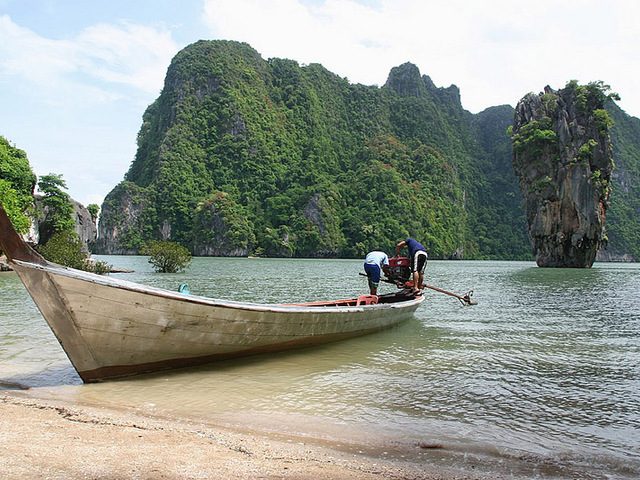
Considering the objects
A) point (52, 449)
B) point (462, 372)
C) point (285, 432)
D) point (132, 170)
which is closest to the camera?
point (52, 449)

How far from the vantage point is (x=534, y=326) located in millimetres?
13531

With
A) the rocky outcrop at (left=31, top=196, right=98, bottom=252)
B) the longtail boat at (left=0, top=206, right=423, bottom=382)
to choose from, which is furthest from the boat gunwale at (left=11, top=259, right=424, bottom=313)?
the rocky outcrop at (left=31, top=196, right=98, bottom=252)

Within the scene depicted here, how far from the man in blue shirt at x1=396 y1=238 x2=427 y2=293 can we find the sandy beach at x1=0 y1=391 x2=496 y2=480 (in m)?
8.96

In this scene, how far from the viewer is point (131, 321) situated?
21.3 feet

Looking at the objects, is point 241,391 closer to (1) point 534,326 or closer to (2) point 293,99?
(1) point 534,326

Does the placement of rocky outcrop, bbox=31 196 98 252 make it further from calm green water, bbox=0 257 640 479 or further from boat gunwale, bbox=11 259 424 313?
boat gunwale, bbox=11 259 424 313

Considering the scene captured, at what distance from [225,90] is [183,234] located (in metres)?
39.2

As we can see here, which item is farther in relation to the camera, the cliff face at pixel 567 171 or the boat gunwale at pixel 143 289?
the cliff face at pixel 567 171

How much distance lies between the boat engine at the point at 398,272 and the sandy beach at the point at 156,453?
32.7 ft

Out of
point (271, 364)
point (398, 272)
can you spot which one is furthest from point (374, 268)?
point (271, 364)

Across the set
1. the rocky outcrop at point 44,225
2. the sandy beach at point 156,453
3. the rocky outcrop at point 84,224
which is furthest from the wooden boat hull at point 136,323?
the rocky outcrop at point 84,224

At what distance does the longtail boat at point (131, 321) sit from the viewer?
6.03 metres

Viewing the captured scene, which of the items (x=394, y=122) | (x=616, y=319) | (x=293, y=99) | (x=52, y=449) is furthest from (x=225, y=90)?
(x=52, y=449)

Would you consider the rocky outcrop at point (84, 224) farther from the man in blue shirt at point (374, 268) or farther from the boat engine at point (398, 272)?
the man in blue shirt at point (374, 268)
